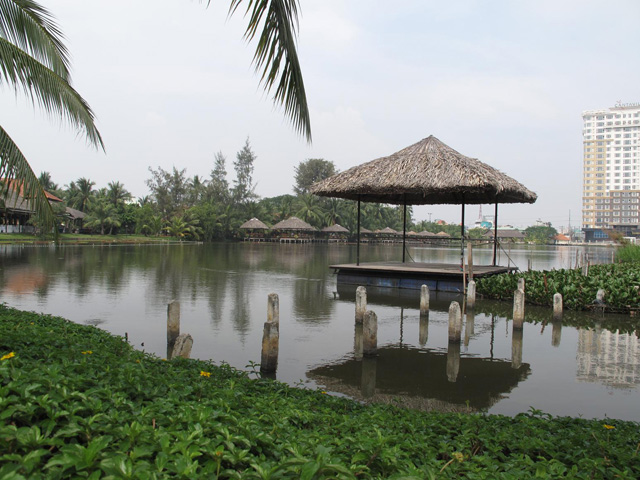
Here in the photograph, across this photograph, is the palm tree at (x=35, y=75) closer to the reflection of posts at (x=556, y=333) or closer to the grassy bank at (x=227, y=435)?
the grassy bank at (x=227, y=435)

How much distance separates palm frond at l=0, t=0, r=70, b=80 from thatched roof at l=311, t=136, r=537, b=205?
440 inches

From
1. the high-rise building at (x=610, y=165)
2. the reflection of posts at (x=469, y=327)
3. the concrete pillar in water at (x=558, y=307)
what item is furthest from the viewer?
the high-rise building at (x=610, y=165)

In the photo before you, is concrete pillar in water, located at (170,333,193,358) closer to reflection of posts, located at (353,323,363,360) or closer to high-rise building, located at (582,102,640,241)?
reflection of posts, located at (353,323,363,360)

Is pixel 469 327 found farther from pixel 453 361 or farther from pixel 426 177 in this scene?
pixel 426 177

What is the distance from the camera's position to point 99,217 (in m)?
49.3

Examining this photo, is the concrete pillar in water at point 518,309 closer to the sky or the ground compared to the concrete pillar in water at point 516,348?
closer to the sky

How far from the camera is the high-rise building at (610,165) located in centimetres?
10675

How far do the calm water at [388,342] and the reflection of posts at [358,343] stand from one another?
0.08m

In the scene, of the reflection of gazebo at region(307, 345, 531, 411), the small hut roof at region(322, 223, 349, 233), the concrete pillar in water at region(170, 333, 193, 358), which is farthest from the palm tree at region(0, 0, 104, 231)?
the small hut roof at region(322, 223, 349, 233)

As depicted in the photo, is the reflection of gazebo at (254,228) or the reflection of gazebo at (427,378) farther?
the reflection of gazebo at (254,228)

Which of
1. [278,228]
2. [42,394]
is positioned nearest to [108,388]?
[42,394]

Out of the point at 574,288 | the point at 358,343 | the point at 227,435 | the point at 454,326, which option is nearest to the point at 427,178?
the point at 574,288

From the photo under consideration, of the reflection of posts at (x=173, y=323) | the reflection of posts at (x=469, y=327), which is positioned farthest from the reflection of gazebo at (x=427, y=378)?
the reflection of posts at (x=173, y=323)

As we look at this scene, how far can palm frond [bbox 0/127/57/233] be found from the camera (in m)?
6.37
